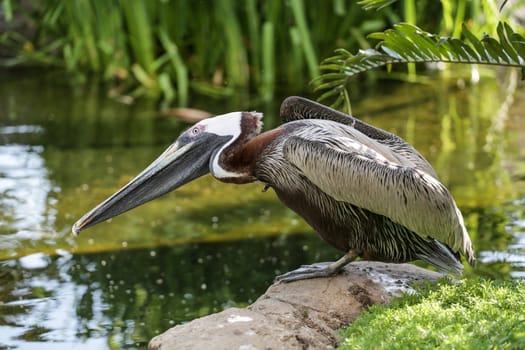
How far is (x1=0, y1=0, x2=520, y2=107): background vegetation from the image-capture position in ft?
30.2

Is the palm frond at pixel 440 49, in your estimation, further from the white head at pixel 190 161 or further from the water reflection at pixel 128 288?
the water reflection at pixel 128 288

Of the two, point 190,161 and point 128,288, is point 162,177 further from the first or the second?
point 128,288

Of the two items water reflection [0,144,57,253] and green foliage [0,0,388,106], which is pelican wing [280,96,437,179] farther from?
green foliage [0,0,388,106]

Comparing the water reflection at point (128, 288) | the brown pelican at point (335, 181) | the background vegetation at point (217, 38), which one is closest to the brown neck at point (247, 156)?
the brown pelican at point (335, 181)

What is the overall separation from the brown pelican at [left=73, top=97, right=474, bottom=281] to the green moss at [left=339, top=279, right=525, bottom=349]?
24cm

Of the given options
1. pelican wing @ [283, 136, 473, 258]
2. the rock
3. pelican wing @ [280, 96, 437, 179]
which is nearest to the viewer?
the rock

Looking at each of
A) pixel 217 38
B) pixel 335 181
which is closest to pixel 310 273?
pixel 335 181

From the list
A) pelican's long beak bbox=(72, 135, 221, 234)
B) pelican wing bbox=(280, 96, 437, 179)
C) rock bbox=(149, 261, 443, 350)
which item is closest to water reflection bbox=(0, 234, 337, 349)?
pelican's long beak bbox=(72, 135, 221, 234)

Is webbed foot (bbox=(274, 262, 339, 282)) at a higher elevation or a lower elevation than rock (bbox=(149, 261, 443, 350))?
higher

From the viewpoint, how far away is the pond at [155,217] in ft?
17.5

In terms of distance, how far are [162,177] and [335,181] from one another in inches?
36.0

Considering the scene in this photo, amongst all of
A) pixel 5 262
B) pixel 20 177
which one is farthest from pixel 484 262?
pixel 20 177

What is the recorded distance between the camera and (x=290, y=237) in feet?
20.9

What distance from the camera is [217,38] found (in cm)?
963
